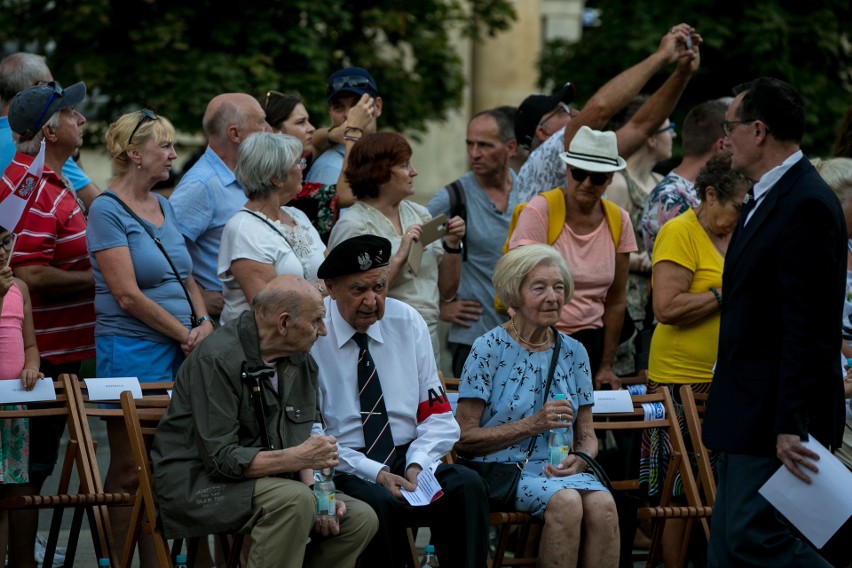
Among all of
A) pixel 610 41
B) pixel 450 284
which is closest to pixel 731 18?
pixel 610 41

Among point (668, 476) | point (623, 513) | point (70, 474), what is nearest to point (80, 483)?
point (70, 474)

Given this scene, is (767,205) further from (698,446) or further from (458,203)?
(458,203)

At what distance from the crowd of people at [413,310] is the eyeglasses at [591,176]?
1cm

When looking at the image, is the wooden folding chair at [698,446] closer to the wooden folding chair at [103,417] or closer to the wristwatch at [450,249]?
the wristwatch at [450,249]

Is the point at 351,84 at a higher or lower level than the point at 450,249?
higher

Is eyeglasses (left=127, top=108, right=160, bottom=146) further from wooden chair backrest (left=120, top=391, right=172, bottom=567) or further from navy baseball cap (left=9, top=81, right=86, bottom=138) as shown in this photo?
wooden chair backrest (left=120, top=391, right=172, bottom=567)

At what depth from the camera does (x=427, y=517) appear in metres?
6.02

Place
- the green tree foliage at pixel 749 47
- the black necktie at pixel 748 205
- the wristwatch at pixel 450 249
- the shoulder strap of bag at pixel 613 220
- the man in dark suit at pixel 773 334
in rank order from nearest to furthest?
the man in dark suit at pixel 773 334 < the black necktie at pixel 748 205 < the shoulder strap of bag at pixel 613 220 < the wristwatch at pixel 450 249 < the green tree foliage at pixel 749 47

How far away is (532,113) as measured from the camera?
839cm

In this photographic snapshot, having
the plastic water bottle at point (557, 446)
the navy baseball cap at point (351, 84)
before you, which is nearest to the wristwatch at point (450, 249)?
the navy baseball cap at point (351, 84)

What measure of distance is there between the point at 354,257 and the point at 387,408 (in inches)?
27.1

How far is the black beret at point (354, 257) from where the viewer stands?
6137 millimetres

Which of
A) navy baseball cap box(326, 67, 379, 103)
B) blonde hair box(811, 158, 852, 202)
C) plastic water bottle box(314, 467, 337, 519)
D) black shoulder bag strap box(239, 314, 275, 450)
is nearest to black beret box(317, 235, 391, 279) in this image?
black shoulder bag strap box(239, 314, 275, 450)

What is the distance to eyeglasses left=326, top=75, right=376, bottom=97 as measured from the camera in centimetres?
812
